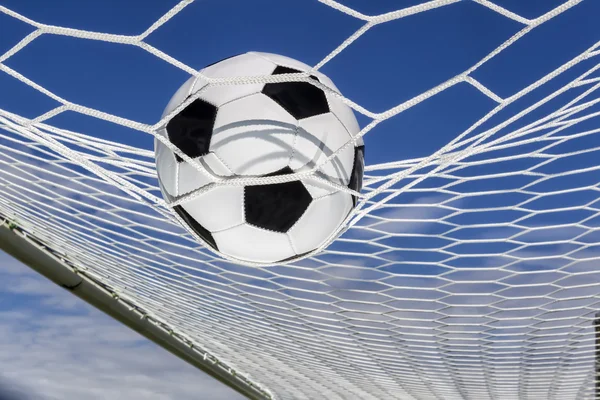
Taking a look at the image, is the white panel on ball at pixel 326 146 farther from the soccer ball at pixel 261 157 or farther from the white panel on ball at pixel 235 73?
the white panel on ball at pixel 235 73

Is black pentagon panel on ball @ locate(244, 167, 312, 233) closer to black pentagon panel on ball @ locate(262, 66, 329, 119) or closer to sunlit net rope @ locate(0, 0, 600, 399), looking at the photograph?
black pentagon panel on ball @ locate(262, 66, 329, 119)

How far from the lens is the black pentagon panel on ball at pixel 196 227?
1607 millimetres

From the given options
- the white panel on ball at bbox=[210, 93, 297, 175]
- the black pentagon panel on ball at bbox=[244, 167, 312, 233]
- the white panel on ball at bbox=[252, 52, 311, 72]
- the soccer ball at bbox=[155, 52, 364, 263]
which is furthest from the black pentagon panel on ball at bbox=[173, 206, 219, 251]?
the white panel on ball at bbox=[252, 52, 311, 72]

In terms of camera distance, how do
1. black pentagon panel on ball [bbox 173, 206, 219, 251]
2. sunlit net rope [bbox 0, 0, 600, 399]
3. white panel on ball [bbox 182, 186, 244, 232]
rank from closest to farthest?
1. white panel on ball [bbox 182, 186, 244, 232]
2. black pentagon panel on ball [bbox 173, 206, 219, 251]
3. sunlit net rope [bbox 0, 0, 600, 399]

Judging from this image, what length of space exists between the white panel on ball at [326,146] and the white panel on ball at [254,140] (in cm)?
3

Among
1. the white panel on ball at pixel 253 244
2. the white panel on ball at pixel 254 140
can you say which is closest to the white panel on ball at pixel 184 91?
the white panel on ball at pixel 254 140

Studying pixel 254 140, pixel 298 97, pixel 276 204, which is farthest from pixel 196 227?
pixel 298 97

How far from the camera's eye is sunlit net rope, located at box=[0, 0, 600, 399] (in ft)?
7.95

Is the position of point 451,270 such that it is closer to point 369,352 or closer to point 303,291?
point 303,291

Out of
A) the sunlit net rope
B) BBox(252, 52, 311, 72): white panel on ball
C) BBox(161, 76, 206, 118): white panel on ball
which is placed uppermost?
BBox(252, 52, 311, 72): white panel on ball

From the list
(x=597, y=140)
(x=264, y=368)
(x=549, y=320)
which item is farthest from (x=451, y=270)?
(x=264, y=368)

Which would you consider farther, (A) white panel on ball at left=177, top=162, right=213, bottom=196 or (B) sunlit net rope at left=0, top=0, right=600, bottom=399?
(B) sunlit net rope at left=0, top=0, right=600, bottom=399

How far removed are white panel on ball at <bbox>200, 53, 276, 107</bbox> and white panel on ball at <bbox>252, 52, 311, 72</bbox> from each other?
0.07ft

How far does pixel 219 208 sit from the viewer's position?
1.54 m
